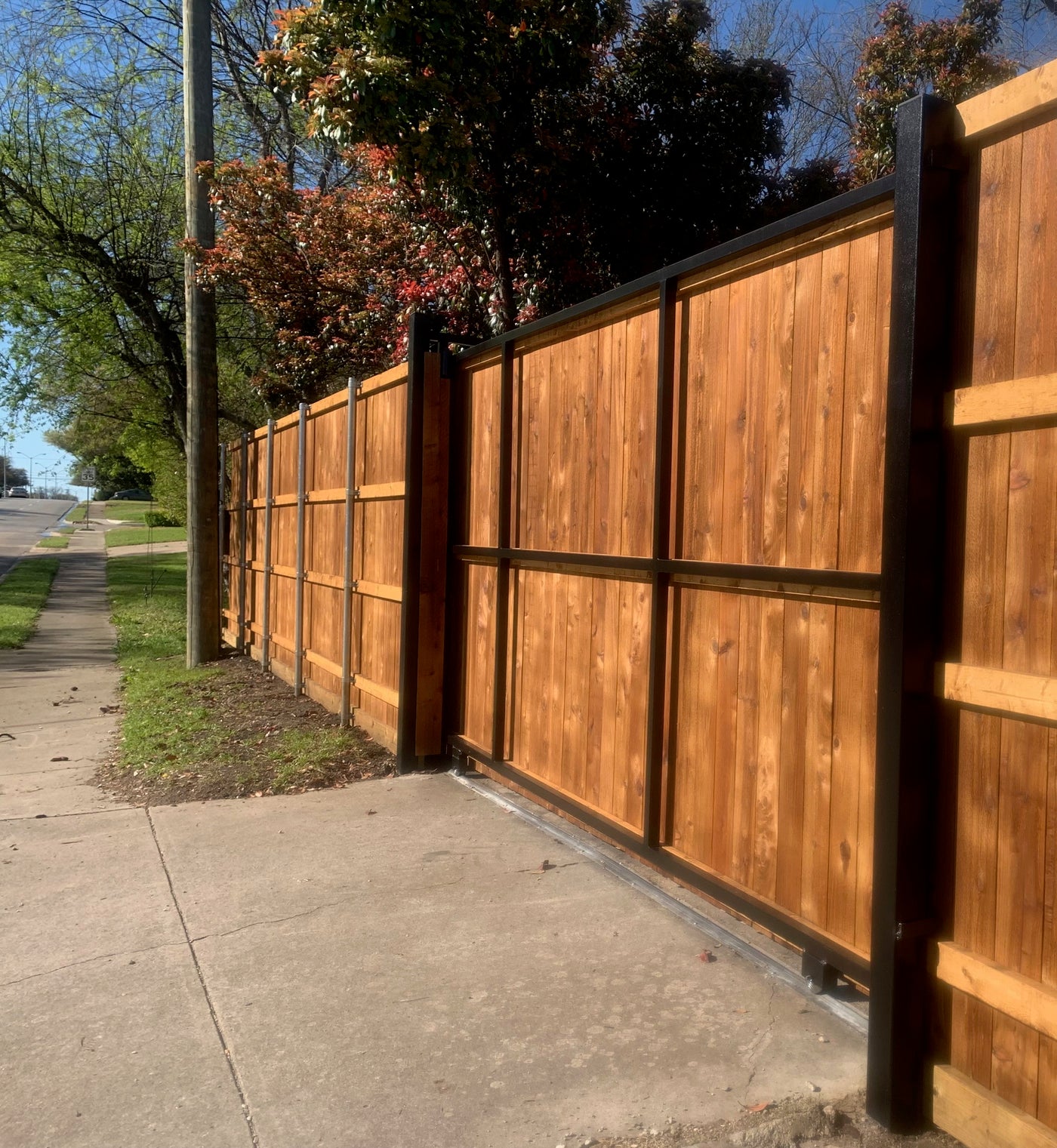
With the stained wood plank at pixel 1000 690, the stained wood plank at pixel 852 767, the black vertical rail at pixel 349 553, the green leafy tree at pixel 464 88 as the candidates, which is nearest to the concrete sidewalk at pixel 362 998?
the stained wood plank at pixel 852 767

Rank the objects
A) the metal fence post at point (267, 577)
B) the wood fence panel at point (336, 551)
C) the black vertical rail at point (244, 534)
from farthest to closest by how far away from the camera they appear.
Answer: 1. the black vertical rail at point (244, 534)
2. the metal fence post at point (267, 577)
3. the wood fence panel at point (336, 551)

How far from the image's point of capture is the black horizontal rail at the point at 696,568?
3.21 meters

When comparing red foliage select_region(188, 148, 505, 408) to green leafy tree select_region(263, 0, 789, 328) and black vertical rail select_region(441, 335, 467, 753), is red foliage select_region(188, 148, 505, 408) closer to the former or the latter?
green leafy tree select_region(263, 0, 789, 328)

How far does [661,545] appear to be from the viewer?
13.9ft

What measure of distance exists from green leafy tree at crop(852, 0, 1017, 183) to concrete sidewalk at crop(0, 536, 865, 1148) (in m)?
8.42

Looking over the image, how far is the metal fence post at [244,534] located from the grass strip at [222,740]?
48 centimetres

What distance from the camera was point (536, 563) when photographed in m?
5.34

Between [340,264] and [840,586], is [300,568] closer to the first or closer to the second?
[340,264]

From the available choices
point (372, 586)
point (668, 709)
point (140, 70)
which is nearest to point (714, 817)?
point (668, 709)

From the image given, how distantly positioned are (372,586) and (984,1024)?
5.08 meters

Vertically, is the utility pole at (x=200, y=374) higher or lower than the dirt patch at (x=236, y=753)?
higher

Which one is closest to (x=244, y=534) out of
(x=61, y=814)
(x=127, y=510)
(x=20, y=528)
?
(x=61, y=814)

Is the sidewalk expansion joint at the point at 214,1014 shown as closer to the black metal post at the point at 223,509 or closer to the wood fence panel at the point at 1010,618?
the wood fence panel at the point at 1010,618

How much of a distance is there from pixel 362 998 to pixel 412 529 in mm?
3272
